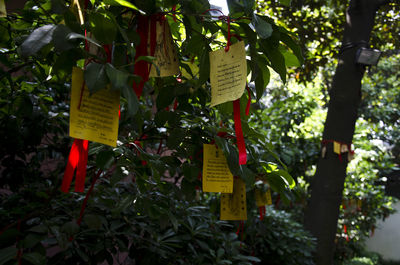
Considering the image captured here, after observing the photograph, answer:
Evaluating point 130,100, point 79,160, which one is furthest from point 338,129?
point 130,100

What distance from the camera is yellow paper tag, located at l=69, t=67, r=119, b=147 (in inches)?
32.9

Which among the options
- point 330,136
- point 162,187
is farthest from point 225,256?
point 330,136

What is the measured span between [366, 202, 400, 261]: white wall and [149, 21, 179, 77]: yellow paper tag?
11.8 m

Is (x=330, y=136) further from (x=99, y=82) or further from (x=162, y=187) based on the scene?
(x=99, y=82)

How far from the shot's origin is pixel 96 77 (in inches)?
28.3

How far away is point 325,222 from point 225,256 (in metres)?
1.72

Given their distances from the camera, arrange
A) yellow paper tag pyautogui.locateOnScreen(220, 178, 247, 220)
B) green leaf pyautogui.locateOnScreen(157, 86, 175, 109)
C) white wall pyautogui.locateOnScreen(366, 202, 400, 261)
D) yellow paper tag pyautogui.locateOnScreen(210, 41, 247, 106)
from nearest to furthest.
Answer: yellow paper tag pyautogui.locateOnScreen(210, 41, 247, 106)
green leaf pyautogui.locateOnScreen(157, 86, 175, 109)
yellow paper tag pyautogui.locateOnScreen(220, 178, 247, 220)
white wall pyautogui.locateOnScreen(366, 202, 400, 261)

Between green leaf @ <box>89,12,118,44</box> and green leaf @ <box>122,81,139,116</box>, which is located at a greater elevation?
green leaf @ <box>89,12,118,44</box>

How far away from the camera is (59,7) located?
2.65 feet

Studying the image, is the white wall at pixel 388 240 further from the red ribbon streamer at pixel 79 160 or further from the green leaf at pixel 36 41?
the green leaf at pixel 36 41

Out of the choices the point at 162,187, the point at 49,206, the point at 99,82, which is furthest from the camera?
the point at 49,206

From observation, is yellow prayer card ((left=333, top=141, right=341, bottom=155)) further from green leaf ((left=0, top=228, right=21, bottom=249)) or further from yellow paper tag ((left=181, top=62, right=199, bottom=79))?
green leaf ((left=0, top=228, right=21, bottom=249))

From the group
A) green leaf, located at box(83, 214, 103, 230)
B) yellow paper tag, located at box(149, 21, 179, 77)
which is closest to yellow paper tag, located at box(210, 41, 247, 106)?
yellow paper tag, located at box(149, 21, 179, 77)

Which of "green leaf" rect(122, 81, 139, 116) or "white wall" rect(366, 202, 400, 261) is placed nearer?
"green leaf" rect(122, 81, 139, 116)
